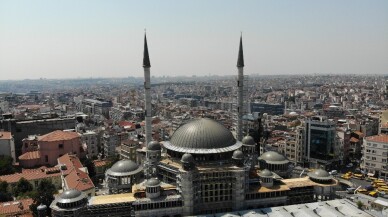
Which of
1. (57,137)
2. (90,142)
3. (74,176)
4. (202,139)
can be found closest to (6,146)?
(57,137)

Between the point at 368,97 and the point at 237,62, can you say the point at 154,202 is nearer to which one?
the point at 237,62

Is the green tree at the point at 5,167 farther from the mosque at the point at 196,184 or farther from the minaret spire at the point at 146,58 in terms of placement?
the minaret spire at the point at 146,58

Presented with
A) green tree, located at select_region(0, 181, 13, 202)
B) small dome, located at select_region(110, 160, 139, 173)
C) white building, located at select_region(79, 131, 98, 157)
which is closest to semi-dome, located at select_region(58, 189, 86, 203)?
small dome, located at select_region(110, 160, 139, 173)

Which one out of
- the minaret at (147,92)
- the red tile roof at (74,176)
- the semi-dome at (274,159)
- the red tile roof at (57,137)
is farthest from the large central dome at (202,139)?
the red tile roof at (57,137)

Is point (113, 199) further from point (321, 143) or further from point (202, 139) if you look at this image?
point (321, 143)

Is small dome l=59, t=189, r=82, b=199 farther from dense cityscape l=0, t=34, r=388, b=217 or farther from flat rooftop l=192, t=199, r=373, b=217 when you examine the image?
flat rooftop l=192, t=199, r=373, b=217

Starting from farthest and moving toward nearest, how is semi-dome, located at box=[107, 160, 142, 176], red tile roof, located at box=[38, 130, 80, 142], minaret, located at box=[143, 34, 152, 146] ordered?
red tile roof, located at box=[38, 130, 80, 142], minaret, located at box=[143, 34, 152, 146], semi-dome, located at box=[107, 160, 142, 176]
